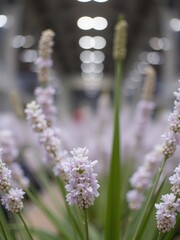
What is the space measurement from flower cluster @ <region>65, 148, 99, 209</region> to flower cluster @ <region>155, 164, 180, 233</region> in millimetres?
53

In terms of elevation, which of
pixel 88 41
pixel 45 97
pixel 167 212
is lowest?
pixel 167 212

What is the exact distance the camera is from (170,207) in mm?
323

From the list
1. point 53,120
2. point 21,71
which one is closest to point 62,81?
point 21,71

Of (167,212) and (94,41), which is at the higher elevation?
(94,41)

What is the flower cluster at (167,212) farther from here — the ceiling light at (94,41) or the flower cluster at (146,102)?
the ceiling light at (94,41)

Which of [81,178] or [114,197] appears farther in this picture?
[114,197]

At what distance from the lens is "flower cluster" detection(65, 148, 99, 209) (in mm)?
302

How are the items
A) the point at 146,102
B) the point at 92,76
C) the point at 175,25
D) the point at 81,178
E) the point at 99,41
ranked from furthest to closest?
the point at 92,76
the point at 99,41
the point at 175,25
the point at 146,102
the point at 81,178

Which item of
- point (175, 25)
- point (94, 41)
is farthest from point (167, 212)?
point (94, 41)

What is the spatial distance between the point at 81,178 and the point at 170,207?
0.24 ft

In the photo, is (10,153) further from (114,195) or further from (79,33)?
(79,33)

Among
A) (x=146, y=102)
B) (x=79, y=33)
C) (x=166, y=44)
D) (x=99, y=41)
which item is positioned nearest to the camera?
(x=146, y=102)

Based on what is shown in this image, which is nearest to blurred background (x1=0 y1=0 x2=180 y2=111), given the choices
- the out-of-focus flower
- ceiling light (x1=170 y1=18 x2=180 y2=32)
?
ceiling light (x1=170 y1=18 x2=180 y2=32)

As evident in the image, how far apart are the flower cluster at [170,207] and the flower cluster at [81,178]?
53 mm
